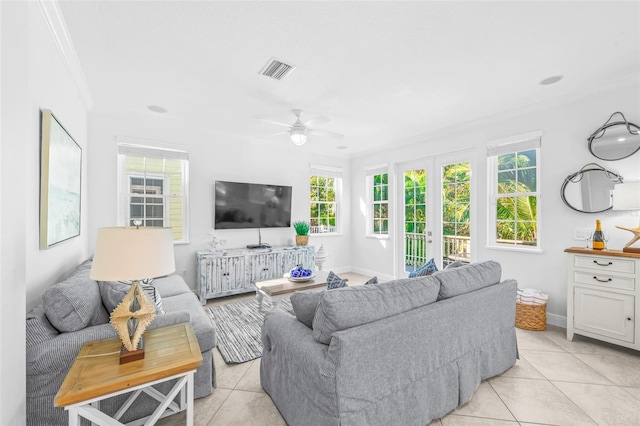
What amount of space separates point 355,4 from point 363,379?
87.8 inches

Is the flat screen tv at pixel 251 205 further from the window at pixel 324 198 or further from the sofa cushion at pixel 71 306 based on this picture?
the sofa cushion at pixel 71 306

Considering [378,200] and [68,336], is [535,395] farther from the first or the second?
[378,200]

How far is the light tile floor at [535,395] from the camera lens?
6.01 ft

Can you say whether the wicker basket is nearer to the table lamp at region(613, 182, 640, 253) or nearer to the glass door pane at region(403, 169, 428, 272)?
the table lamp at region(613, 182, 640, 253)

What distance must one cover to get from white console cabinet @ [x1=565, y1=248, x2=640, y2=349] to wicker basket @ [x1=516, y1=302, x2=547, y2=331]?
250 millimetres

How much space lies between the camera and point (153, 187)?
13.8ft

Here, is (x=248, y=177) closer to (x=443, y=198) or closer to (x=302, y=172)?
(x=302, y=172)

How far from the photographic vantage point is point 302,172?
5672 millimetres

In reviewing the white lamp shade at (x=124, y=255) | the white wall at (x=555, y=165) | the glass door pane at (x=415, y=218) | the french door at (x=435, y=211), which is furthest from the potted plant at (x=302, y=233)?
the white lamp shade at (x=124, y=255)

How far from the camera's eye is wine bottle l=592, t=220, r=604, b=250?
282 centimetres

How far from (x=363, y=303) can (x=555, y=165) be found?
328 cm

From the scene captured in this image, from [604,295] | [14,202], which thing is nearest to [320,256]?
[604,295]

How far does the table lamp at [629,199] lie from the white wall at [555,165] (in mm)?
344

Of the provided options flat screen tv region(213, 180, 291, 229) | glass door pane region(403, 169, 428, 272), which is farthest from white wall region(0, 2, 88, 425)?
glass door pane region(403, 169, 428, 272)
